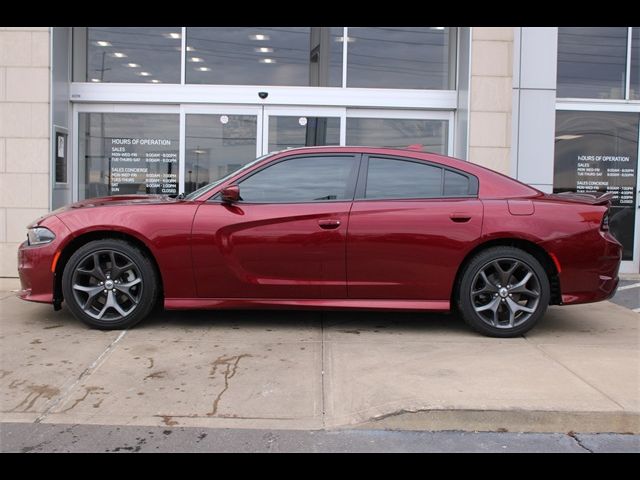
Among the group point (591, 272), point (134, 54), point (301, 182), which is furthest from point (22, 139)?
point (591, 272)

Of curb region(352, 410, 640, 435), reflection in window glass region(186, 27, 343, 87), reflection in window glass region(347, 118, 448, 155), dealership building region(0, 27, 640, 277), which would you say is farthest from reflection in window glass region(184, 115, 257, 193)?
curb region(352, 410, 640, 435)

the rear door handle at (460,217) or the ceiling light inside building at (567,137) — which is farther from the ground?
the ceiling light inside building at (567,137)

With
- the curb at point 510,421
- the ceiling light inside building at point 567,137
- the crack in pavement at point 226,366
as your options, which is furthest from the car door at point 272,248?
the ceiling light inside building at point 567,137

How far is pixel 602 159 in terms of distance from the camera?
884 cm

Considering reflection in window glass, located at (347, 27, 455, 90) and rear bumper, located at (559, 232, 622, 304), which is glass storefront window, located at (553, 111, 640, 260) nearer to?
reflection in window glass, located at (347, 27, 455, 90)

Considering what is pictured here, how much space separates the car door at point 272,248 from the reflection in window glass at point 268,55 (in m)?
4.35

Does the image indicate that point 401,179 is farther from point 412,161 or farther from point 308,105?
point 308,105

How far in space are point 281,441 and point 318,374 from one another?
95cm

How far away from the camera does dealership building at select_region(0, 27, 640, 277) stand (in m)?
7.90

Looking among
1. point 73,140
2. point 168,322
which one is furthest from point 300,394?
point 73,140

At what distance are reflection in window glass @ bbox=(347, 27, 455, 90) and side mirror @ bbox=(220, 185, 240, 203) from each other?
4514 millimetres

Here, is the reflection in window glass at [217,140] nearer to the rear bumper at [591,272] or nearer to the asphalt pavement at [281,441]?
the rear bumper at [591,272]

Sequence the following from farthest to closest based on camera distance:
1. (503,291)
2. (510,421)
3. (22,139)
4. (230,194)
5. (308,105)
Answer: (308,105), (22,139), (503,291), (230,194), (510,421)

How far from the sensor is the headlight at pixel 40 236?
5.06 m
